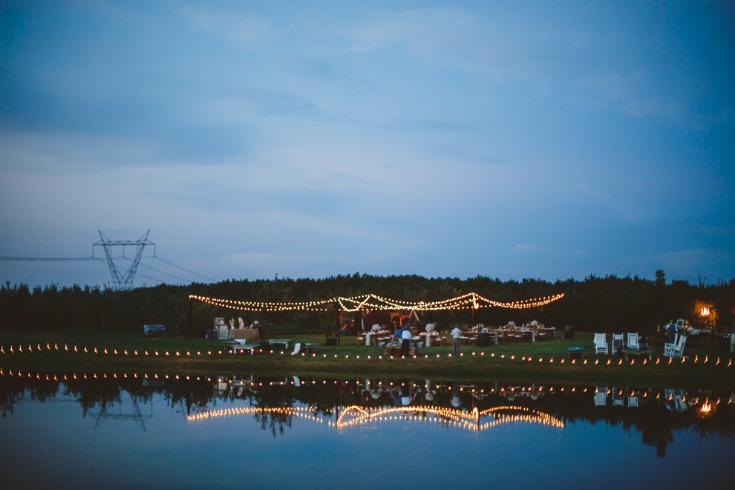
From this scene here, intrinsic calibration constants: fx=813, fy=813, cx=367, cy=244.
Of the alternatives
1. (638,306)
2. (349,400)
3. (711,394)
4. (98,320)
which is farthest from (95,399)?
(638,306)

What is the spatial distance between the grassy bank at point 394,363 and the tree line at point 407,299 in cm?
922

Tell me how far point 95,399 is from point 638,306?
36.4 metres

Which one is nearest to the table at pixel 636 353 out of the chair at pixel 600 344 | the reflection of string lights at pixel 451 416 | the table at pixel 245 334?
the chair at pixel 600 344

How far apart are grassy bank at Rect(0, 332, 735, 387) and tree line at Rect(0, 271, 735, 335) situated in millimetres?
9218

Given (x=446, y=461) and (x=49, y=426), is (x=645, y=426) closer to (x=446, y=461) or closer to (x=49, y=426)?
(x=446, y=461)

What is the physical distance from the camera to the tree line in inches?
1874

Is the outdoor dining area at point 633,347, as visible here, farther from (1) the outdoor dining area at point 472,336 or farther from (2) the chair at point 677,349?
(1) the outdoor dining area at point 472,336

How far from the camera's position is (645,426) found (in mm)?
18531

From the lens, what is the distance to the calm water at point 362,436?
13859 mm

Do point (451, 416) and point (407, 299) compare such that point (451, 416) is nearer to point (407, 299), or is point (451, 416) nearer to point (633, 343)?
point (633, 343)

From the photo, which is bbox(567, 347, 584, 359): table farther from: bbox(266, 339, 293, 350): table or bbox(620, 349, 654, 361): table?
bbox(266, 339, 293, 350): table

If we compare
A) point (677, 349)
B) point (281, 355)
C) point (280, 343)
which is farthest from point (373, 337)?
point (677, 349)

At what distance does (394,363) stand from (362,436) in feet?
39.4

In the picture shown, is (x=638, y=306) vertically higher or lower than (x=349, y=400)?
higher
